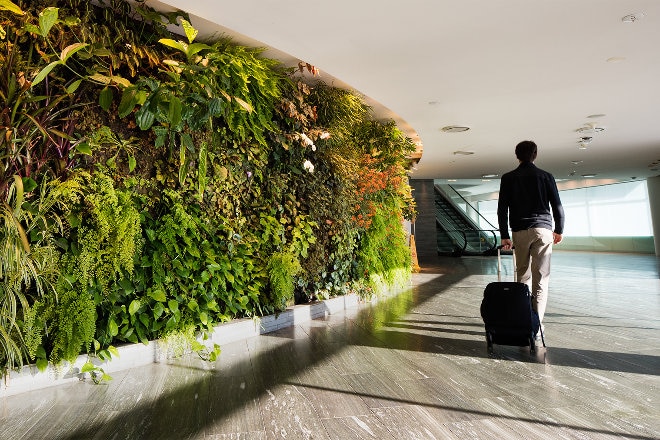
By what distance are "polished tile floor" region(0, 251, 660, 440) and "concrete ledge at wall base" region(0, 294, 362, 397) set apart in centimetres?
7

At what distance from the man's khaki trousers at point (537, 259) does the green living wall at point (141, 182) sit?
2.05 meters

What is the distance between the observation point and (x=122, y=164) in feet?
10.2

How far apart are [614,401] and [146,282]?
297cm

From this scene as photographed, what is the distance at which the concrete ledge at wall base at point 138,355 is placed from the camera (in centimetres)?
240

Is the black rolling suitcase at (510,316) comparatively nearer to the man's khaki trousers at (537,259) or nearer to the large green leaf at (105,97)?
the man's khaki trousers at (537,259)

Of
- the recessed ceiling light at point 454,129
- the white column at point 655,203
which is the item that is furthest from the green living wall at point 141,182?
the white column at point 655,203

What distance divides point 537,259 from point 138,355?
3.02 metres

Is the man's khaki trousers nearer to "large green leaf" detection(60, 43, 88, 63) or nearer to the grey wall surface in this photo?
"large green leaf" detection(60, 43, 88, 63)

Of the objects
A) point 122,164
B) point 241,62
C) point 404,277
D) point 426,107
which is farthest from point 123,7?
point 404,277

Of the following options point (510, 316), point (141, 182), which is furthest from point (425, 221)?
point (141, 182)

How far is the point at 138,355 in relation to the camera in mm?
2873

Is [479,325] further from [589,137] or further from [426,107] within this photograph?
[589,137]

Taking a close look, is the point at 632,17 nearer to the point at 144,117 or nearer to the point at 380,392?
the point at 380,392

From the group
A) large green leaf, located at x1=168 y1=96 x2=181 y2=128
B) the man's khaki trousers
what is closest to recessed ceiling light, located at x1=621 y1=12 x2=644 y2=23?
the man's khaki trousers
